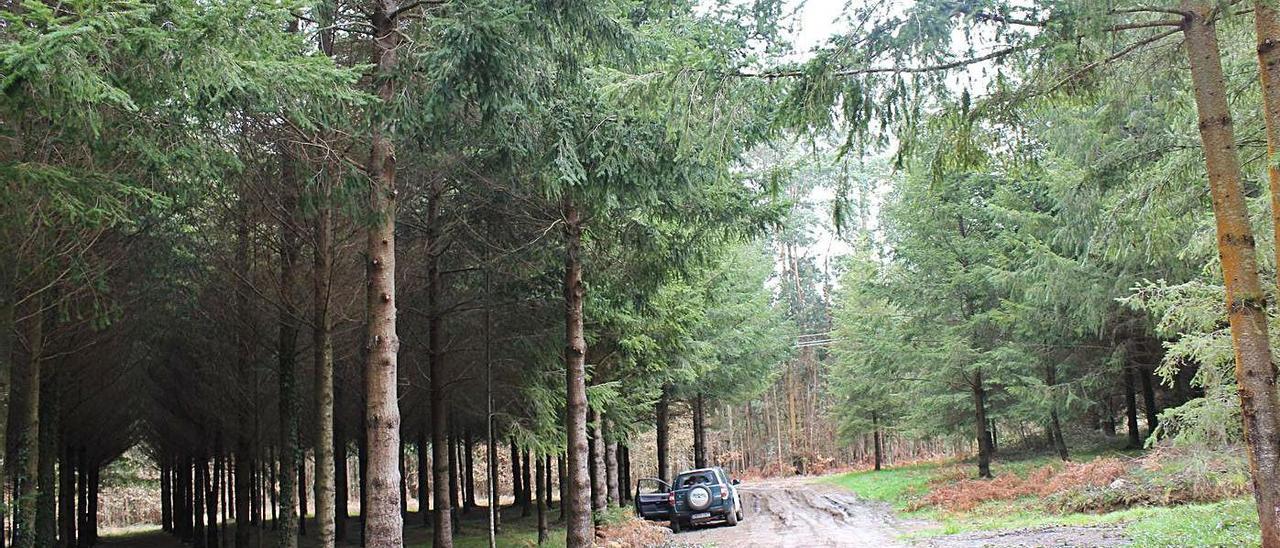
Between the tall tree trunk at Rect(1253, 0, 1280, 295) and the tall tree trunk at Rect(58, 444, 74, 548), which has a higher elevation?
the tall tree trunk at Rect(1253, 0, 1280, 295)

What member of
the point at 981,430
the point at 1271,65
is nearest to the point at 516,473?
the point at 981,430

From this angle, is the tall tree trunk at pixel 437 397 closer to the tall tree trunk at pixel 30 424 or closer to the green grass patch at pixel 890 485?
the tall tree trunk at pixel 30 424

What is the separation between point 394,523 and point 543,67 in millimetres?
4892

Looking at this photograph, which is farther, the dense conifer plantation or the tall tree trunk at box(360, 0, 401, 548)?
the tall tree trunk at box(360, 0, 401, 548)

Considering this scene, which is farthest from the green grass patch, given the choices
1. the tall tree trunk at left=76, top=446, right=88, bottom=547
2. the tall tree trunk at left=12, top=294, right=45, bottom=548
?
the tall tree trunk at left=76, top=446, right=88, bottom=547

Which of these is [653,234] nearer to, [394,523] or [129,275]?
[394,523]

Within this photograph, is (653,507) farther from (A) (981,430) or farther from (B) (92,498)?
(B) (92,498)

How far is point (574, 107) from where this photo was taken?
32.3 ft

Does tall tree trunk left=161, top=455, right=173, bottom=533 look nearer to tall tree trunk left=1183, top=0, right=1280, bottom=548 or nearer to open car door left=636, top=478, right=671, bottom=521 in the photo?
open car door left=636, top=478, right=671, bottom=521

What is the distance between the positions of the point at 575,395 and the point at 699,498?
8928 mm

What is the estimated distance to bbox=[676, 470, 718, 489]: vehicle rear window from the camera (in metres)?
22.0

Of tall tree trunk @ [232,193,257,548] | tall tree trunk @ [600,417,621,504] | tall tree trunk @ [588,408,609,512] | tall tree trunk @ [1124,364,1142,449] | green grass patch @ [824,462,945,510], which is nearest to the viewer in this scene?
tall tree trunk @ [232,193,257,548]

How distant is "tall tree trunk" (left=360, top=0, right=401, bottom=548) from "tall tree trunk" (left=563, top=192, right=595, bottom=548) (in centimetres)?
428

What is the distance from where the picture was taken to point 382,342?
8586 mm
